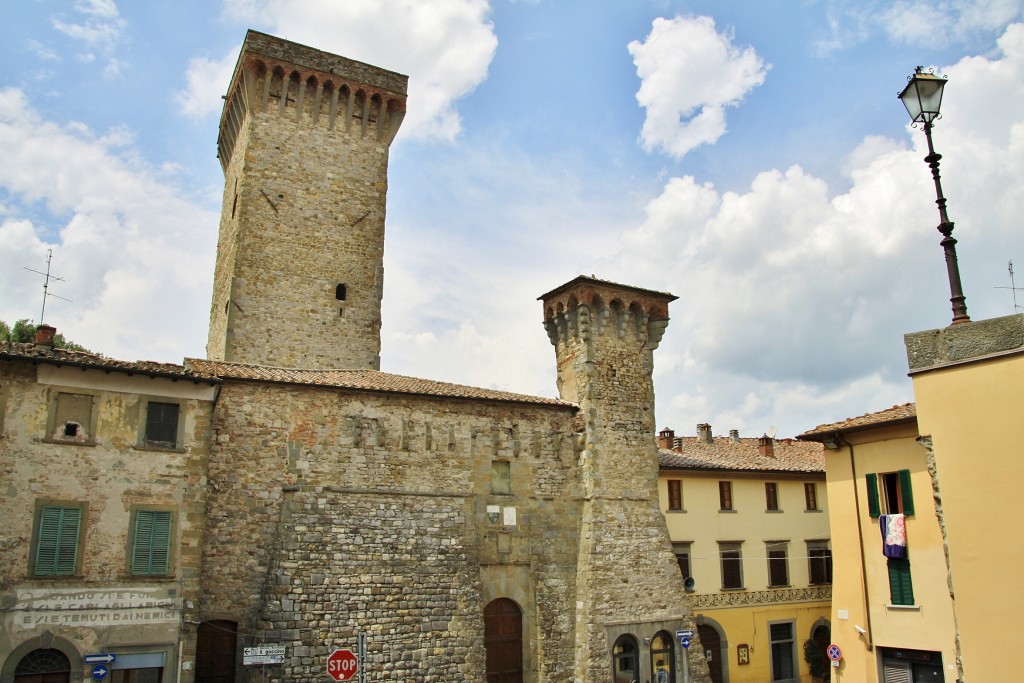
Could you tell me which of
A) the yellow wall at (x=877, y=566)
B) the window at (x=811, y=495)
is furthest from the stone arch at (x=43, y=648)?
the window at (x=811, y=495)

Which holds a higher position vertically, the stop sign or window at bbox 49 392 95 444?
window at bbox 49 392 95 444

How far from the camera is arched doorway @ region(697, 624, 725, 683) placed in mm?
24922

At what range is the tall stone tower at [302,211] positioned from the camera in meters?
25.2

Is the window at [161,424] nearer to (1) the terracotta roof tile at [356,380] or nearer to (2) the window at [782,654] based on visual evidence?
(1) the terracotta roof tile at [356,380]

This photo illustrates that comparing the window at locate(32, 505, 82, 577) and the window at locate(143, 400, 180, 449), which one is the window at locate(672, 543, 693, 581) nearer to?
the window at locate(143, 400, 180, 449)

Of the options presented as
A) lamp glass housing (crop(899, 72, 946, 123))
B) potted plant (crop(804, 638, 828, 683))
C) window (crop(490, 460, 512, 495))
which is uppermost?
lamp glass housing (crop(899, 72, 946, 123))

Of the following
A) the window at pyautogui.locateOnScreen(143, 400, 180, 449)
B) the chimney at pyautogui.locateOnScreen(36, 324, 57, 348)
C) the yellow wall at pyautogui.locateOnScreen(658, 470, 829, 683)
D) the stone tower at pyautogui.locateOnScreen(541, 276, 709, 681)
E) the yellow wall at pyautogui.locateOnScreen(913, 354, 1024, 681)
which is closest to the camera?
the yellow wall at pyautogui.locateOnScreen(913, 354, 1024, 681)

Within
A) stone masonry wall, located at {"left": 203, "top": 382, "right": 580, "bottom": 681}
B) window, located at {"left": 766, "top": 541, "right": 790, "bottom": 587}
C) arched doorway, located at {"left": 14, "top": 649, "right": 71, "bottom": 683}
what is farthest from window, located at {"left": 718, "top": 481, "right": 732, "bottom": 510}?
arched doorway, located at {"left": 14, "top": 649, "right": 71, "bottom": 683}

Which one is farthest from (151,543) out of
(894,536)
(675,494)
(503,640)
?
(894,536)

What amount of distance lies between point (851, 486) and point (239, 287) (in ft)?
61.6

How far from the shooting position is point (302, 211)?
2648 cm

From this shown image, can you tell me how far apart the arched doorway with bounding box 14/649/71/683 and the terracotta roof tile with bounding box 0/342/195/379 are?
5501 mm

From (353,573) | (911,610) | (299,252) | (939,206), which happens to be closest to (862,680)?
(911,610)

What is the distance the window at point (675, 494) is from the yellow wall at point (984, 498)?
16.8 m
